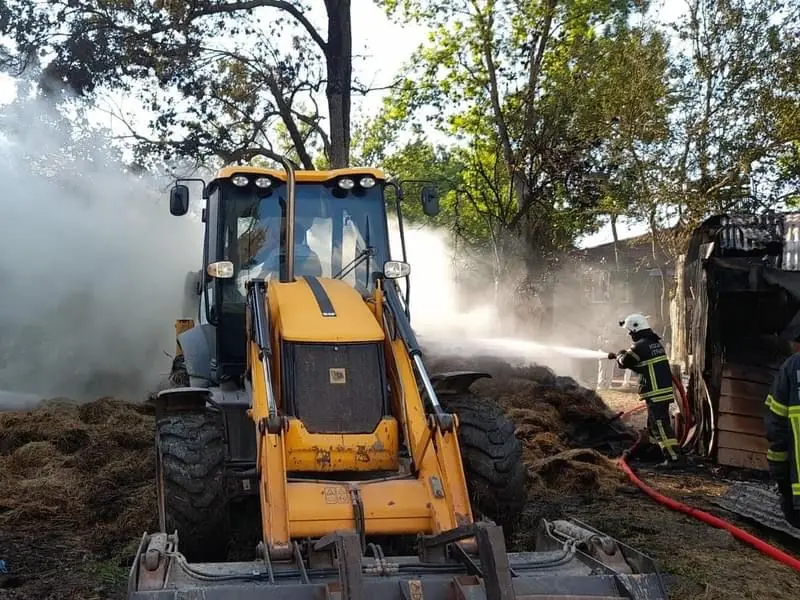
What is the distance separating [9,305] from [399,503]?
1542 centimetres

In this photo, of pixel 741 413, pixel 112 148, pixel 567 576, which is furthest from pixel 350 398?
pixel 112 148

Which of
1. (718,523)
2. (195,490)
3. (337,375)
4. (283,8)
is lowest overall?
(718,523)

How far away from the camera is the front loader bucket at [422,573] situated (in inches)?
150

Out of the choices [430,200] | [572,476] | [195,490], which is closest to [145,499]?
[195,490]

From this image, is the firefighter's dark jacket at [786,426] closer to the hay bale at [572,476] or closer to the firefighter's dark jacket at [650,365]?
the hay bale at [572,476]

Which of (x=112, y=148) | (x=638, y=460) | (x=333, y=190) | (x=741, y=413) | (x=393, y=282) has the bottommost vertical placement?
(x=638, y=460)

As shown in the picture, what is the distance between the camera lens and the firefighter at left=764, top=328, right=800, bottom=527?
613cm

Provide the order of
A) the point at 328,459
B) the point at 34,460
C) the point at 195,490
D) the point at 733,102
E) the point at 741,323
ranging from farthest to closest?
the point at 733,102 < the point at 741,323 < the point at 34,460 < the point at 195,490 < the point at 328,459

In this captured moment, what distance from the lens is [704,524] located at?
733 cm

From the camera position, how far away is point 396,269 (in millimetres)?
6637

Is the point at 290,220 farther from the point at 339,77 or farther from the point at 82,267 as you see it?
the point at 82,267

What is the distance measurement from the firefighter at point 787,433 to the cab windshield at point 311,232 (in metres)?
3.27

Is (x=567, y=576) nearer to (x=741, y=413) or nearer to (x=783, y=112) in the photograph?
(x=741, y=413)

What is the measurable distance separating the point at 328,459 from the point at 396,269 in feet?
6.71
